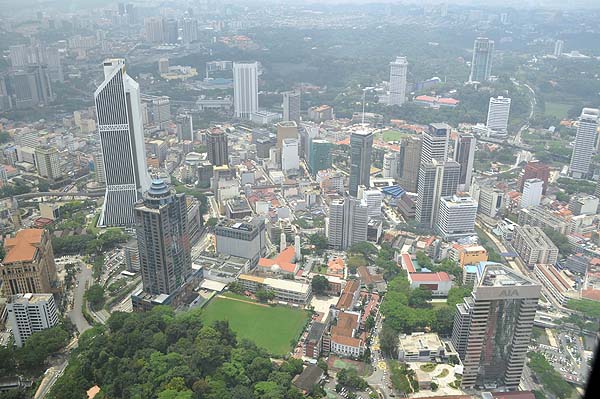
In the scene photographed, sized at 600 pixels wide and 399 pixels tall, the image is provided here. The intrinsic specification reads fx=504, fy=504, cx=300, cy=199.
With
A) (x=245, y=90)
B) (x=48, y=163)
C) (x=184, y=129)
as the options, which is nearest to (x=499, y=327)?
(x=48, y=163)

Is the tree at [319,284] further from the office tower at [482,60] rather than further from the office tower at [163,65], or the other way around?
the office tower at [482,60]

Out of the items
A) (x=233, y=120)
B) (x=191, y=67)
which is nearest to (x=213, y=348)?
(x=233, y=120)

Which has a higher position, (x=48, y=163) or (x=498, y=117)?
(x=498, y=117)

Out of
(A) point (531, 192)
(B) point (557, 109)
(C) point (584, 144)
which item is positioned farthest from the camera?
(B) point (557, 109)

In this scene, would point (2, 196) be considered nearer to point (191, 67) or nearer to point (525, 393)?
point (525, 393)

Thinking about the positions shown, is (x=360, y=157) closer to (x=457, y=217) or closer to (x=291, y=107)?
Answer: (x=457, y=217)
